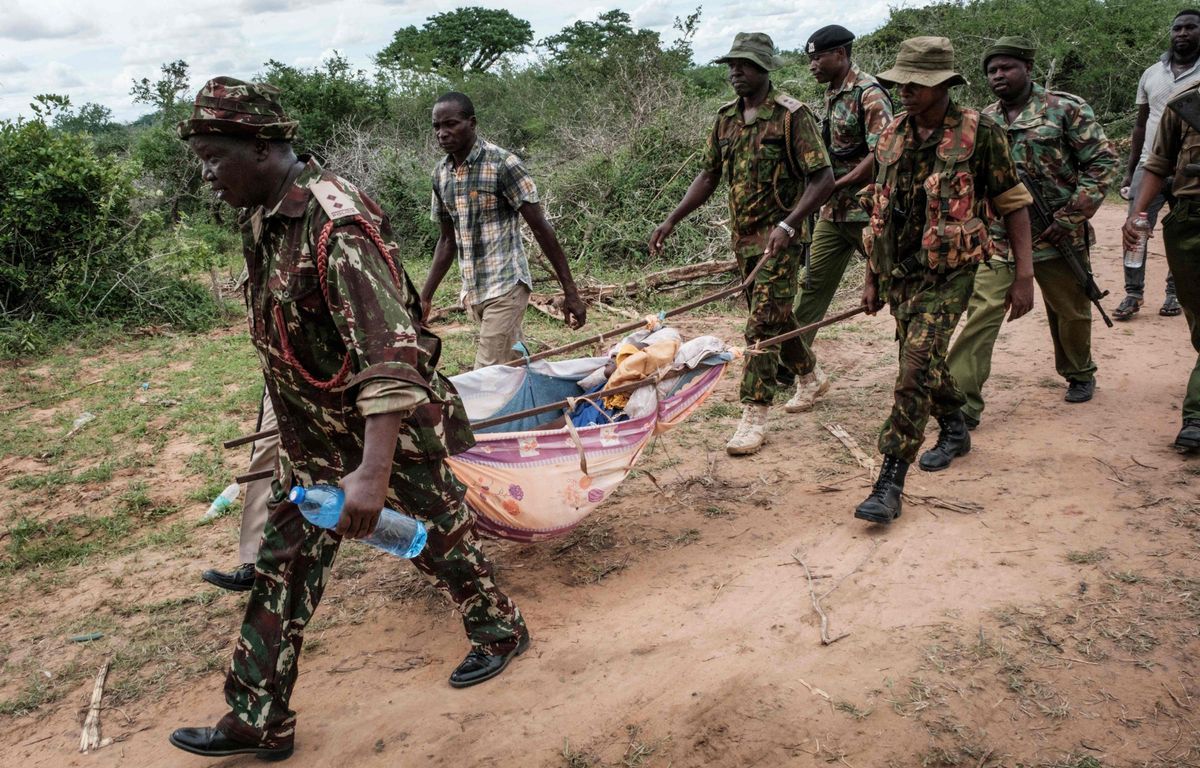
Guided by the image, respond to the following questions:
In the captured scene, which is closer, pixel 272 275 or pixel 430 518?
pixel 272 275

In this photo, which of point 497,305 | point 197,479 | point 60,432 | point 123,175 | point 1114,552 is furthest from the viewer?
point 123,175

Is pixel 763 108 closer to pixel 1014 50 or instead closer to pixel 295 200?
pixel 1014 50

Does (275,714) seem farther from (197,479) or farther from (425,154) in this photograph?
(425,154)

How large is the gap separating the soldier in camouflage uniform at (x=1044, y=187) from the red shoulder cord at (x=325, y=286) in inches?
132

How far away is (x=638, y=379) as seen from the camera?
3.87 m

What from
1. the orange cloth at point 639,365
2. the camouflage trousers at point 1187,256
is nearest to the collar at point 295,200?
the orange cloth at point 639,365

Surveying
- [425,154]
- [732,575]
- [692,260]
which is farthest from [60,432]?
[425,154]

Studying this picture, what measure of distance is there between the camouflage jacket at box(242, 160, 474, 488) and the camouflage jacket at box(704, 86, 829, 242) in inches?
97.2

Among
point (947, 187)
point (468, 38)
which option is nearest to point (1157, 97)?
point (947, 187)

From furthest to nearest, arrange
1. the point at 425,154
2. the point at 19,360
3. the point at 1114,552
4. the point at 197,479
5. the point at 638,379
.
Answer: the point at 425,154 < the point at 19,360 < the point at 197,479 < the point at 638,379 < the point at 1114,552

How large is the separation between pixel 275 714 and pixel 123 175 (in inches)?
313

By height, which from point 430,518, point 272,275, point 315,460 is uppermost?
point 272,275

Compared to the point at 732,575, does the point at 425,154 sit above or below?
above

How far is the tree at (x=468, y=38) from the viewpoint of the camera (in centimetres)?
2797
